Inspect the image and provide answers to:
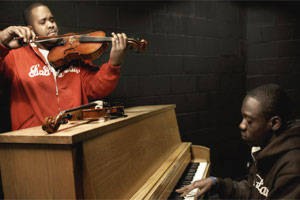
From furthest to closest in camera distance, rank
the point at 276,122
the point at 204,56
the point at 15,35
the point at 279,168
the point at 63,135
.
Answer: the point at 204,56
the point at 15,35
the point at 276,122
the point at 279,168
the point at 63,135

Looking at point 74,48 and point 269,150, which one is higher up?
point 74,48

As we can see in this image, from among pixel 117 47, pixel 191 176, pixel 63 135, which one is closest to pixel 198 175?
pixel 191 176

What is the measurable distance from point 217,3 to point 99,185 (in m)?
3.51

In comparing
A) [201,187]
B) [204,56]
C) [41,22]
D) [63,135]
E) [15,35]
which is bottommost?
[201,187]

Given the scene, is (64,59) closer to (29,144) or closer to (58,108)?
(58,108)

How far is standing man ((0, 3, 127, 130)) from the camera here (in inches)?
78.5

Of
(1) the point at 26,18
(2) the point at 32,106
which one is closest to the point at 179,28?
(1) the point at 26,18

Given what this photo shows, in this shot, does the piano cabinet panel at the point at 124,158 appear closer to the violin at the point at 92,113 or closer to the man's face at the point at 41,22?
the violin at the point at 92,113

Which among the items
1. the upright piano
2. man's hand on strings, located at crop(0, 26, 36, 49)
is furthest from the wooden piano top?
man's hand on strings, located at crop(0, 26, 36, 49)

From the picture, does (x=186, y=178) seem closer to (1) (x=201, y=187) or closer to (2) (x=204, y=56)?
(1) (x=201, y=187)

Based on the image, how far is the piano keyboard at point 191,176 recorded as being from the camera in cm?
196

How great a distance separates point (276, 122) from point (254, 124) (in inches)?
4.5

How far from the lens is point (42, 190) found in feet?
4.09

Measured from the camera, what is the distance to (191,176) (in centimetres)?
235
